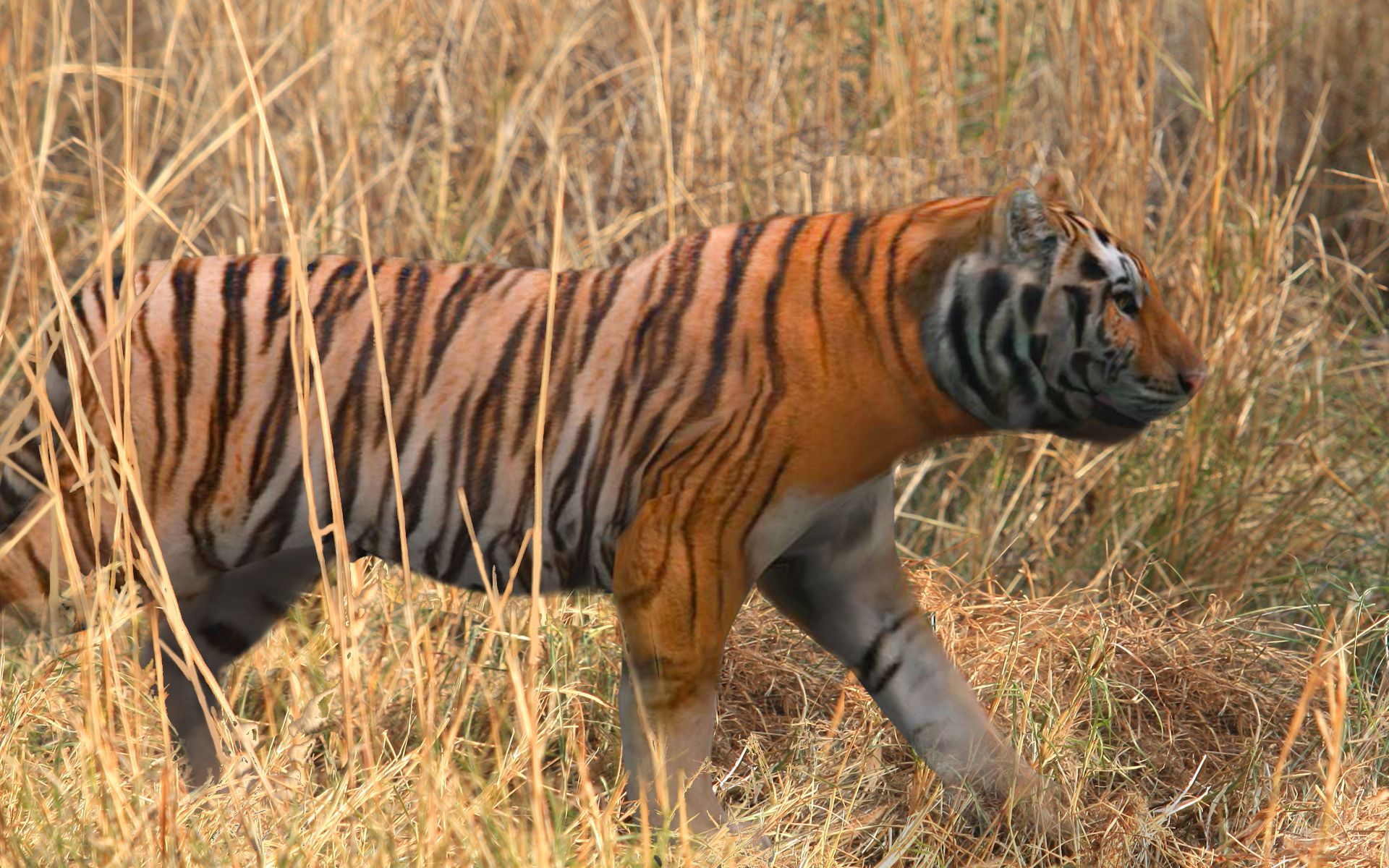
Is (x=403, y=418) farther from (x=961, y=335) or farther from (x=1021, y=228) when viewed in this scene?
(x=1021, y=228)

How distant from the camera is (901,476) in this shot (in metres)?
4.09

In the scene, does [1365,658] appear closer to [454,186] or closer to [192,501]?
[192,501]

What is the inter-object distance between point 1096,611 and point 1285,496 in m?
0.84

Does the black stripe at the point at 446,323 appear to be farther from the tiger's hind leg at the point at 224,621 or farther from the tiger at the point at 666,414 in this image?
the tiger's hind leg at the point at 224,621

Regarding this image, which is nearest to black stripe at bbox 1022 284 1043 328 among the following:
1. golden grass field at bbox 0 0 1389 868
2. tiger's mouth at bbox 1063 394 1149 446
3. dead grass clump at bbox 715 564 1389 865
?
tiger's mouth at bbox 1063 394 1149 446

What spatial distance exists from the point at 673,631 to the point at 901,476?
1.88 meters

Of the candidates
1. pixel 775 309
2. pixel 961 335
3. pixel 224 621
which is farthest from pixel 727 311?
pixel 224 621

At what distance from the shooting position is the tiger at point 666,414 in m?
2.26

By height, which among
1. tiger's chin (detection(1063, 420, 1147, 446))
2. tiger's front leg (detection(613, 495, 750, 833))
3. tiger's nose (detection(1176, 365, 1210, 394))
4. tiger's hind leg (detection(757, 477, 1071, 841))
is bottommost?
tiger's hind leg (detection(757, 477, 1071, 841))

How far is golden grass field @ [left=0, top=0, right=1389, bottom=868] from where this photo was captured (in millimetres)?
2236

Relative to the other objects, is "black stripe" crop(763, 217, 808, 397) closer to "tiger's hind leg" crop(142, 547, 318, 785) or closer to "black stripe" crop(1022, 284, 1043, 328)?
"black stripe" crop(1022, 284, 1043, 328)

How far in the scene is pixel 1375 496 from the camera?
12.3ft

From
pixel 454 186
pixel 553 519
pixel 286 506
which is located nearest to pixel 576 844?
pixel 553 519

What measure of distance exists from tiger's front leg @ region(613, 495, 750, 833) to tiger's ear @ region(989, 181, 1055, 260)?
1.85 feet
